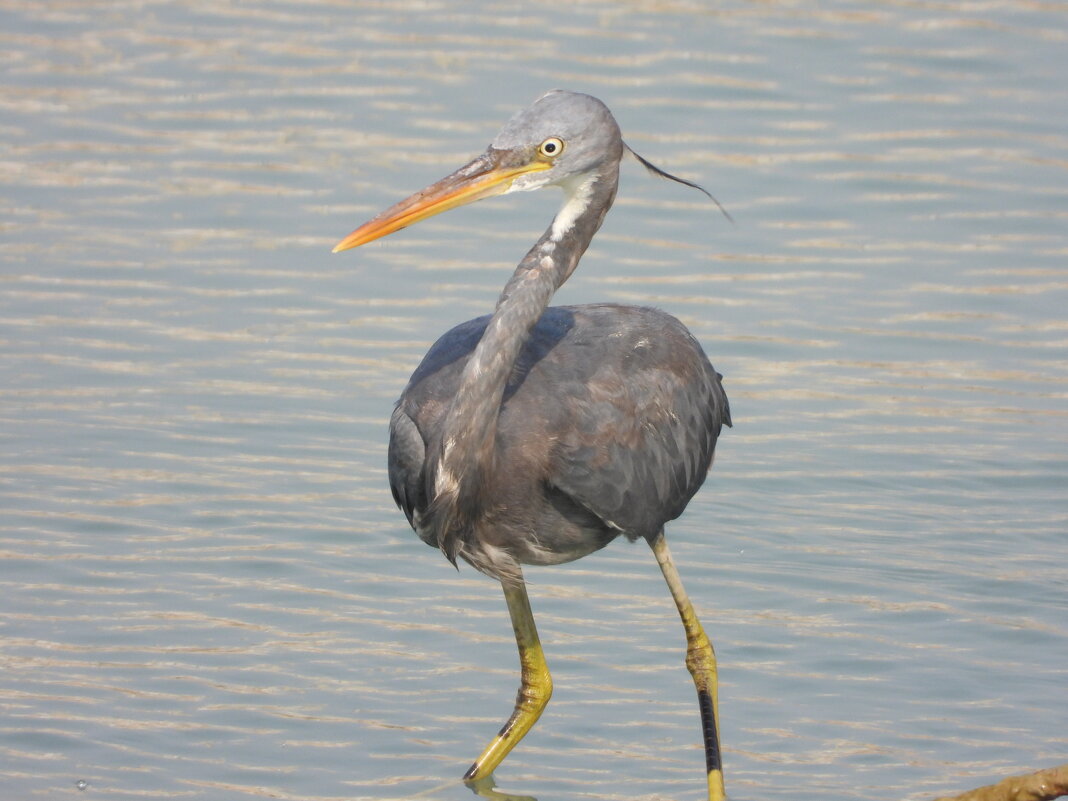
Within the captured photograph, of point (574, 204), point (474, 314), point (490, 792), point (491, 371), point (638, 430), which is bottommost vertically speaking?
point (474, 314)

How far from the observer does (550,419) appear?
5.91 metres

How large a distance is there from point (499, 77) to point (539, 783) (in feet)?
26.0

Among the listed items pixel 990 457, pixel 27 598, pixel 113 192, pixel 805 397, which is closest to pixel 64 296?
pixel 113 192

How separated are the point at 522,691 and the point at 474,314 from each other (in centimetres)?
387

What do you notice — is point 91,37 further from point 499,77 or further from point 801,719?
point 801,719

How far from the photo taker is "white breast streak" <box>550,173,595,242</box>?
19.8ft

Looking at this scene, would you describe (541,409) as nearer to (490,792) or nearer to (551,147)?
(551,147)

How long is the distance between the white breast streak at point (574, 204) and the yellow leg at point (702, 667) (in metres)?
1.12

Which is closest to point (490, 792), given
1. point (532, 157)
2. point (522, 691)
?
point (522, 691)

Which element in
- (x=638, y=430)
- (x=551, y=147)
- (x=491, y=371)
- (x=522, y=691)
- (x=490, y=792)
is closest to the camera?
(x=491, y=371)

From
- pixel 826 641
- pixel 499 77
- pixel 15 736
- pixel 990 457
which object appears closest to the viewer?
pixel 15 736

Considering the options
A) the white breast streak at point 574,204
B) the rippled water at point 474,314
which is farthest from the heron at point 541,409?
the rippled water at point 474,314

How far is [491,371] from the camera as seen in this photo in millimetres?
5715

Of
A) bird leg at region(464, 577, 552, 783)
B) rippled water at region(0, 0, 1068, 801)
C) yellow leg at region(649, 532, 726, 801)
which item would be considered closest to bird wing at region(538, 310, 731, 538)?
yellow leg at region(649, 532, 726, 801)
